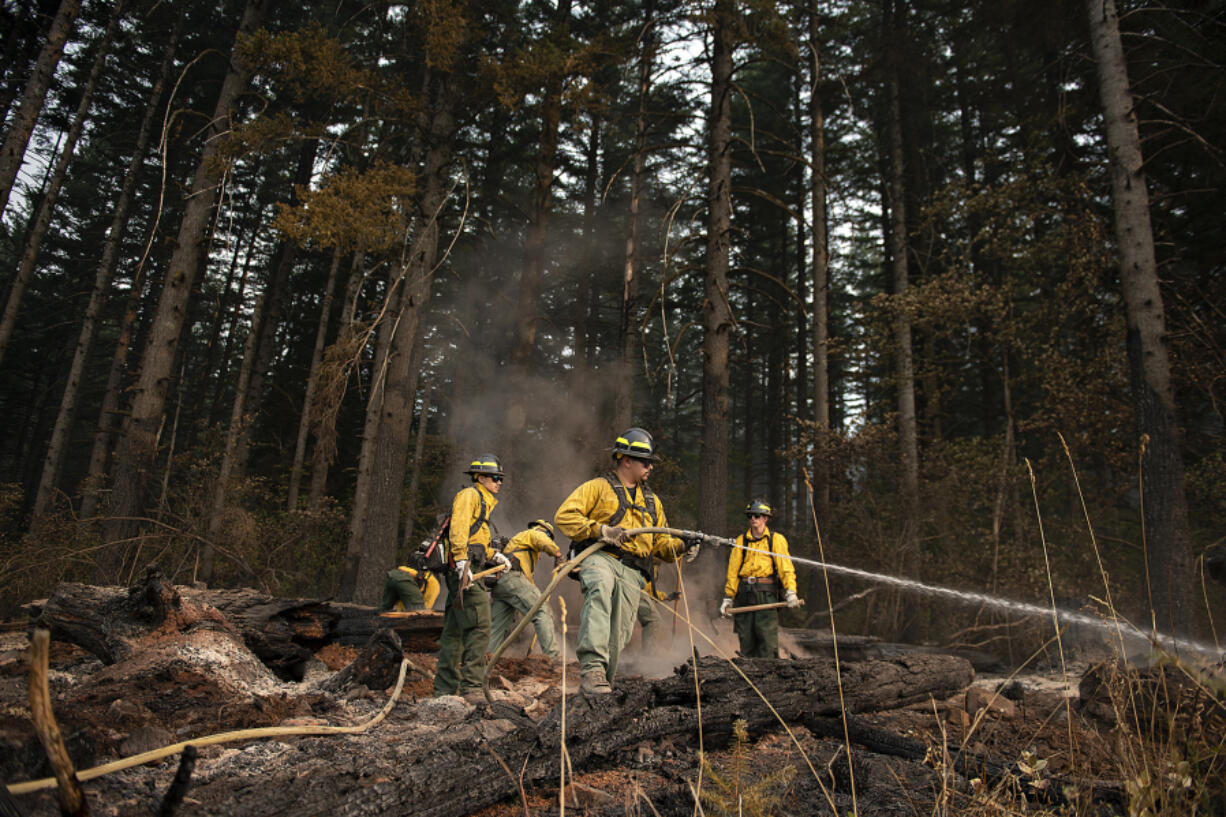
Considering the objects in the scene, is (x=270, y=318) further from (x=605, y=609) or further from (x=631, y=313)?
(x=605, y=609)

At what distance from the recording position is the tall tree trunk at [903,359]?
13.0 m

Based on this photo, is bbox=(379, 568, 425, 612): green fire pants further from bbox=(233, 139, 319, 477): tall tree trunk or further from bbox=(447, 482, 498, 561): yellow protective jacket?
bbox=(233, 139, 319, 477): tall tree trunk

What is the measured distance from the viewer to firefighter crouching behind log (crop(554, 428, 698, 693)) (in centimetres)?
500

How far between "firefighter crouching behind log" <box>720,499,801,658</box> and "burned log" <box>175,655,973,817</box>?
8.33ft

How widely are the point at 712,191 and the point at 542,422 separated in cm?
889

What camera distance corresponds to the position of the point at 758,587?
25.5 ft

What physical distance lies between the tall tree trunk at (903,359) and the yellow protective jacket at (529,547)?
→ 27.4 ft

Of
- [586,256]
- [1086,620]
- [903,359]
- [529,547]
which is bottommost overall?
[1086,620]

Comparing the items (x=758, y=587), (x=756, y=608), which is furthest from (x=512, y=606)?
(x=758, y=587)

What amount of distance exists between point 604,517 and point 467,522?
1.63 m

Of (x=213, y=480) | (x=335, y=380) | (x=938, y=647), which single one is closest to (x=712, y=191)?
(x=335, y=380)

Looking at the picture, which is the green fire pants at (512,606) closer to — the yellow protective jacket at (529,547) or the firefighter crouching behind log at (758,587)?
the yellow protective jacket at (529,547)

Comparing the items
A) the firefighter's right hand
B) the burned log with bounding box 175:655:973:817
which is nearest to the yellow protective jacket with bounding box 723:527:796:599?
the burned log with bounding box 175:655:973:817

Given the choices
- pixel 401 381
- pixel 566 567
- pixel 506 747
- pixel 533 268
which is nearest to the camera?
pixel 506 747
